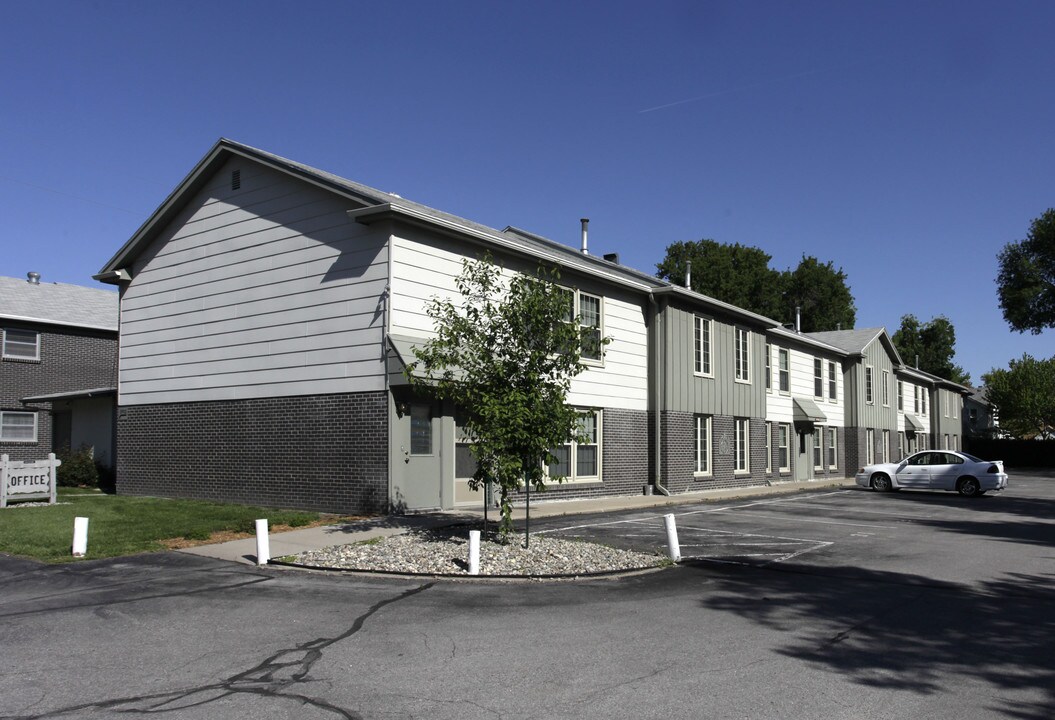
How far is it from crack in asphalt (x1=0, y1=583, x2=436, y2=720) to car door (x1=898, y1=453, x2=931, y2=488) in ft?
85.9

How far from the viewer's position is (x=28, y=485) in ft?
64.7

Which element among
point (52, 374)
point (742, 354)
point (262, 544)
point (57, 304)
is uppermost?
point (57, 304)

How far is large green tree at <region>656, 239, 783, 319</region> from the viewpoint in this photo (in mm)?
62000

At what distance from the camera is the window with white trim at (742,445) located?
29781 millimetres

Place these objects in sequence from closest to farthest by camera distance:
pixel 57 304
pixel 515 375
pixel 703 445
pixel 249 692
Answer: pixel 249 692, pixel 515 375, pixel 703 445, pixel 57 304

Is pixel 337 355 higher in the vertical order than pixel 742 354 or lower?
lower

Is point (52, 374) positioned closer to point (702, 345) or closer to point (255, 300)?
point (255, 300)

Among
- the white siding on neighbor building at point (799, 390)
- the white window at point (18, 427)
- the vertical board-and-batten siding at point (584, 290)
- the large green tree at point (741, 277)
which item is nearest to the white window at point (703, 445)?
the vertical board-and-batten siding at point (584, 290)

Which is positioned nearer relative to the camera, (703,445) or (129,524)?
(129,524)

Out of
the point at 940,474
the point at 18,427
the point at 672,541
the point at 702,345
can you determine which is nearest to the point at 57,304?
the point at 18,427

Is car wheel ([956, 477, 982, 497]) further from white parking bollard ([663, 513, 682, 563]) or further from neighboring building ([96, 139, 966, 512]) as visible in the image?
white parking bollard ([663, 513, 682, 563])

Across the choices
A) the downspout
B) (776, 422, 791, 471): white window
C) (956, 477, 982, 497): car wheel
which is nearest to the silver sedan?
(956, 477, 982, 497): car wheel

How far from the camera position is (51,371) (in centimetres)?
3078

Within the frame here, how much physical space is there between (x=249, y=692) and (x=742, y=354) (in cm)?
2583
